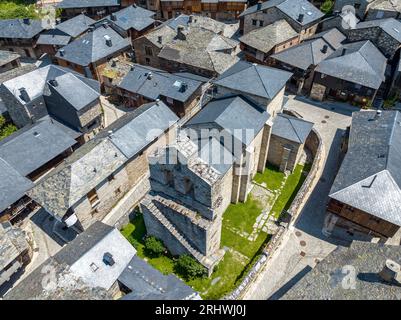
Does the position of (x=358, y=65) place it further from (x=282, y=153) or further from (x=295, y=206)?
(x=295, y=206)

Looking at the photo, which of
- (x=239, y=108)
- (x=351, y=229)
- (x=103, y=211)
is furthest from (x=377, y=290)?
(x=103, y=211)

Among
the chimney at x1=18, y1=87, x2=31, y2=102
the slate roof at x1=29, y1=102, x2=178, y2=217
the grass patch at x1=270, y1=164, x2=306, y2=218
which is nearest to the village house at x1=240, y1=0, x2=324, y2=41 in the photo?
the grass patch at x1=270, y1=164, x2=306, y2=218

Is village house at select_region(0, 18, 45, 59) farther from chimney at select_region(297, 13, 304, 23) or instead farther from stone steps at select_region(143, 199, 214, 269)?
stone steps at select_region(143, 199, 214, 269)

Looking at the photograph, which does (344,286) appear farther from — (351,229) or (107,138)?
(107,138)

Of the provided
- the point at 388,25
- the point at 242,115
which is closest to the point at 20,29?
the point at 242,115

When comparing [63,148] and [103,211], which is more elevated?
[63,148]

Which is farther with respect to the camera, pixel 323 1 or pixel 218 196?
pixel 323 1

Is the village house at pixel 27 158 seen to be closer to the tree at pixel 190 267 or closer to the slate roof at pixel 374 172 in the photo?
the tree at pixel 190 267
